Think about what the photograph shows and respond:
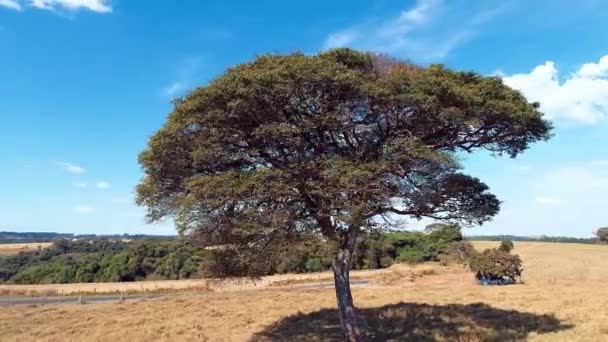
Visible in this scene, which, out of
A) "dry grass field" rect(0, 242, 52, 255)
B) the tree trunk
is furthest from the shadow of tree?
"dry grass field" rect(0, 242, 52, 255)

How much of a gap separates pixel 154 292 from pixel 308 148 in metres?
34.6

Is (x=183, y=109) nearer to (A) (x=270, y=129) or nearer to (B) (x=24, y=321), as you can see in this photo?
(A) (x=270, y=129)

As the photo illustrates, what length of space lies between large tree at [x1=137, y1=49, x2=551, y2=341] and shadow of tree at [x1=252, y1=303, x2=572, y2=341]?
338 cm

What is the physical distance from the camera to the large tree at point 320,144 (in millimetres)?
11961

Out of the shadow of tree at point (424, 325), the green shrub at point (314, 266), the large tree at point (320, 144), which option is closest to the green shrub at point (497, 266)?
the shadow of tree at point (424, 325)

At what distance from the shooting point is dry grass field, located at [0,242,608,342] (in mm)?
15891

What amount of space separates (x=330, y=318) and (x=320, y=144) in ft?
31.9

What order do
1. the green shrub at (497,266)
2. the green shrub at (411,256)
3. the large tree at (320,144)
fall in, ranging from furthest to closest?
the green shrub at (411,256) < the green shrub at (497,266) < the large tree at (320,144)

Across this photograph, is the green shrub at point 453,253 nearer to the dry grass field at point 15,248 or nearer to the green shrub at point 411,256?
the green shrub at point 411,256

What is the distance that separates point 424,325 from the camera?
17.2 meters

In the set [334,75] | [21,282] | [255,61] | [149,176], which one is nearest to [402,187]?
[334,75]

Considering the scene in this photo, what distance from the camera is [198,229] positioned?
13305mm

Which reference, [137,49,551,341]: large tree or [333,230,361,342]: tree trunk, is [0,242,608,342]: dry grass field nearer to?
[333,230,361,342]: tree trunk

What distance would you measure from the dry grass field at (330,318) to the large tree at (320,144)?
4475mm
